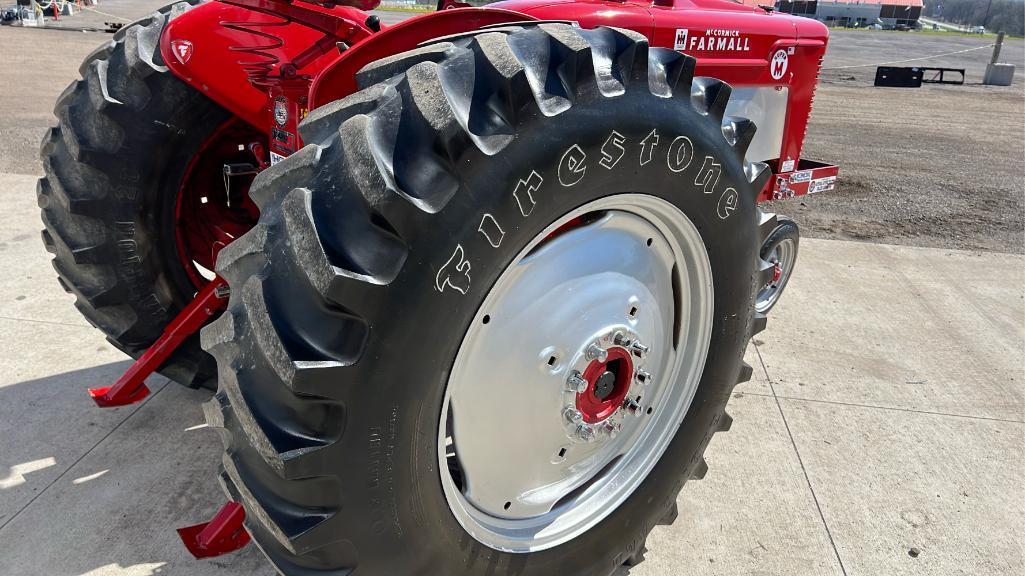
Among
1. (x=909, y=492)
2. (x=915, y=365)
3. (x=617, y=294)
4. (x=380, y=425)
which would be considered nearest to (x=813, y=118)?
(x=915, y=365)

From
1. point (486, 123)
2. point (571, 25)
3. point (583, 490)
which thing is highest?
point (571, 25)

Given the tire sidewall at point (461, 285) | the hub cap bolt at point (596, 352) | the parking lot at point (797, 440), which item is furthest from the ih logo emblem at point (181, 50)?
the hub cap bolt at point (596, 352)

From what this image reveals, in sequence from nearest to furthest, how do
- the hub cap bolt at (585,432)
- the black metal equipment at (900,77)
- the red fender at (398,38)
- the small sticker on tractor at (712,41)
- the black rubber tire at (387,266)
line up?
the black rubber tire at (387,266)
the red fender at (398,38)
the hub cap bolt at (585,432)
the small sticker on tractor at (712,41)
the black metal equipment at (900,77)

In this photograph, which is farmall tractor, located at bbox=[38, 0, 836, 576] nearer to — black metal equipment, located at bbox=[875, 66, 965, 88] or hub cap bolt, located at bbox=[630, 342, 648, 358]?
hub cap bolt, located at bbox=[630, 342, 648, 358]

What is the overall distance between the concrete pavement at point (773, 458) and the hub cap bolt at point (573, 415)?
2.47 ft

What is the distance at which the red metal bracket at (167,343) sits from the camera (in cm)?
264

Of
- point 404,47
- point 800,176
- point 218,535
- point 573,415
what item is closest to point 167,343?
point 218,535

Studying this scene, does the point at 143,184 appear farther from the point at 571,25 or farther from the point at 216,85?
the point at 571,25

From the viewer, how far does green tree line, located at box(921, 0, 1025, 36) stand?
59406 millimetres

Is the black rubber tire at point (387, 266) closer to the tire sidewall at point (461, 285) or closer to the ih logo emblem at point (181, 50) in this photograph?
the tire sidewall at point (461, 285)

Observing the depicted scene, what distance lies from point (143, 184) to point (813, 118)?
11.7 meters

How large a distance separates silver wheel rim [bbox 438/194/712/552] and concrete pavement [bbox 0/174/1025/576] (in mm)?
534

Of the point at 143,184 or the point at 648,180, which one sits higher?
the point at 648,180

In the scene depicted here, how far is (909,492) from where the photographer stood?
113 inches
